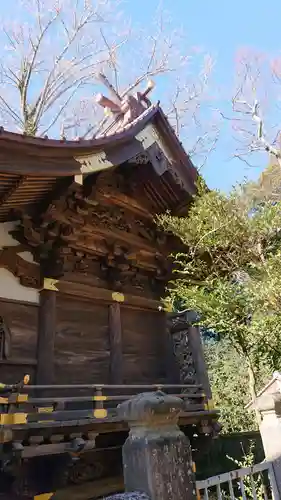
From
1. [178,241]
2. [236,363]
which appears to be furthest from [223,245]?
[236,363]

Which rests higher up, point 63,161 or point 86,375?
point 63,161

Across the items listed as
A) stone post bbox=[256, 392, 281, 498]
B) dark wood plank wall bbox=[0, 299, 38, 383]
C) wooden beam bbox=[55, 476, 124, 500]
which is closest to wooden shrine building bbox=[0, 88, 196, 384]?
dark wood plank wall bbox=[0, 299, 38, 383]

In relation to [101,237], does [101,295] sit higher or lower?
lower

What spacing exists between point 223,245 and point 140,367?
2.60 meters

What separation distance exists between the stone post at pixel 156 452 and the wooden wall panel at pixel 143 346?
11.9 feet

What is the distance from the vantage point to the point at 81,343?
6.05 m

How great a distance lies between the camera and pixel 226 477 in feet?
13.3

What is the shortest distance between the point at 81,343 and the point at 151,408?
342 cm

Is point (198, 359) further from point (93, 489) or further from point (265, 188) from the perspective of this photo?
point (265, 188)

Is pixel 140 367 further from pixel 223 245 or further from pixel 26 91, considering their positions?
pixel 26 91

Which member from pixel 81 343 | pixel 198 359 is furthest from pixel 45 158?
pixel 198 359

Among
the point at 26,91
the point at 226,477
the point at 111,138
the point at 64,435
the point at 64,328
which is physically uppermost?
the point at 26,91

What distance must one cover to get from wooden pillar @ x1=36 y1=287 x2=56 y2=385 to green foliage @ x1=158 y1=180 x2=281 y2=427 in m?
1.98

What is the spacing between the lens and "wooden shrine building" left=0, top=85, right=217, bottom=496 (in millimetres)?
5121
